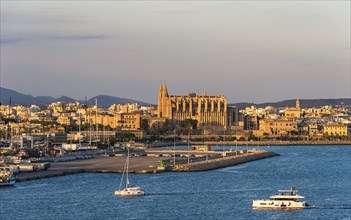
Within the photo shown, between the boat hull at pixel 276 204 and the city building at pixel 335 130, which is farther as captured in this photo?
the city building at pixel 335 130

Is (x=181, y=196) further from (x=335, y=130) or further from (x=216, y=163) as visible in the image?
(x=335, y=130)

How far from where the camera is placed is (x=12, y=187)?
46.8m

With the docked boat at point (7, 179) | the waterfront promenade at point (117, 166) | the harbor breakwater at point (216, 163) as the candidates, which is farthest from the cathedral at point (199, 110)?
the docked boat at point (7, 179)

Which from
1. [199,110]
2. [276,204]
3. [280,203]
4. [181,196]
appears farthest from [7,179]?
[199,110]

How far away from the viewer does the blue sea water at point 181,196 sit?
37.5 metres

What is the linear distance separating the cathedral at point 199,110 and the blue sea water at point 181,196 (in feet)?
243

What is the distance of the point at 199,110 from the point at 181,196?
303ft

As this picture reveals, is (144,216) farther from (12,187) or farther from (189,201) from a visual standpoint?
(12,187)

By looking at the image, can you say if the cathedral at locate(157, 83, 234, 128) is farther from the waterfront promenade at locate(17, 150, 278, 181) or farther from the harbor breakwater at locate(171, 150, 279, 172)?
the waterfront promenade at locate(17, 150, 278, 181)

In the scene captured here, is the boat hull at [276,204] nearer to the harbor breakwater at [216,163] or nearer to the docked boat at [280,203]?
the docked boat at [280,203]

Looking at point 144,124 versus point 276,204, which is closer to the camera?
point 276,204

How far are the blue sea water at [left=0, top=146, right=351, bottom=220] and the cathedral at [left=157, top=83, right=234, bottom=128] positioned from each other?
74.1m

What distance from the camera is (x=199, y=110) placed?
5349 inches

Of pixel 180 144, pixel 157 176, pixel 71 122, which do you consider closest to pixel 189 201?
pixel 157 176
